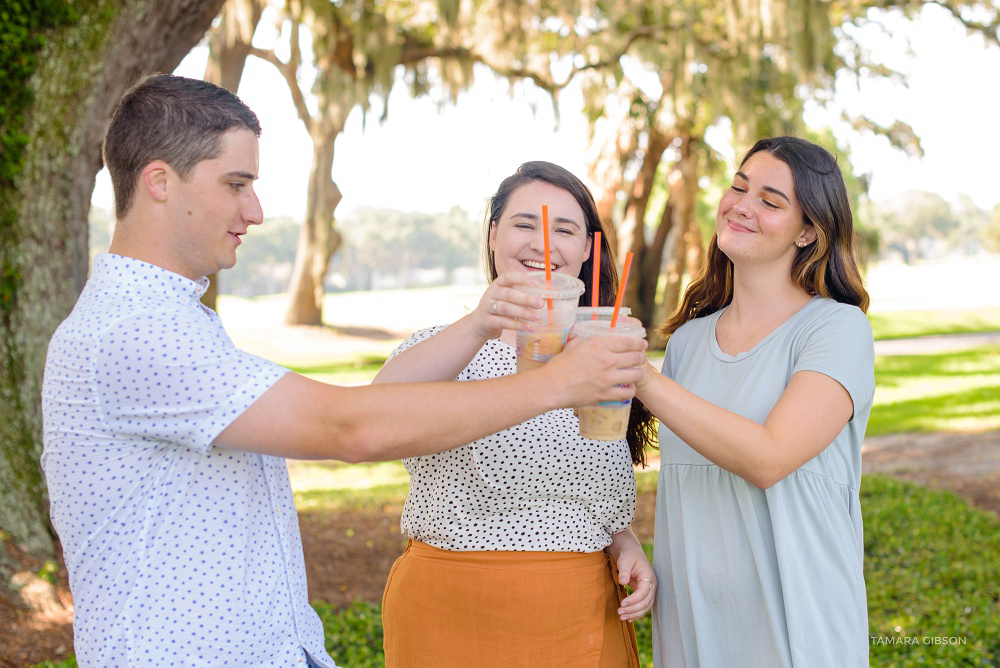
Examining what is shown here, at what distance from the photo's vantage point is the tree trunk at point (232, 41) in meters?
10.1

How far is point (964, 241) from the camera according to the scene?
81.2 m

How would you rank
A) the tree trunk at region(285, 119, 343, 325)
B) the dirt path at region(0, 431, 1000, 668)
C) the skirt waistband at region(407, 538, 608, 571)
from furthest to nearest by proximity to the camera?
the tree trunk at region(285, 119, 343, 325), the dirt path at region(0, 431, 1000, 668), the skirt waistband at region(407, 538, 608, 571)

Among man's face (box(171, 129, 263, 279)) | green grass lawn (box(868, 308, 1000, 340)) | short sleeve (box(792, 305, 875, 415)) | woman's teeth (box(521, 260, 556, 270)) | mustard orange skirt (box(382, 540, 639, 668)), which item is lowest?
green grass lawn (box(868, 308, 1000, 340))

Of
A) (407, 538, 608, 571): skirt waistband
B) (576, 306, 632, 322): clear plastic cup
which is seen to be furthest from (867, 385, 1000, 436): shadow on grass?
(576, 306, 632, 322): clear plastic cup

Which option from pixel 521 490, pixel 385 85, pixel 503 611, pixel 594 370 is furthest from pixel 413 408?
pixel 385 85

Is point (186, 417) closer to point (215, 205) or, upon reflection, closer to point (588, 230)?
point (215, 205)

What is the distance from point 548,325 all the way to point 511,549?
66 cm

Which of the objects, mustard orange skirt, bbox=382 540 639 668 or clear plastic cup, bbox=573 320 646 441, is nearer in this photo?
clear plastic cup, bbox=573 320 646 441

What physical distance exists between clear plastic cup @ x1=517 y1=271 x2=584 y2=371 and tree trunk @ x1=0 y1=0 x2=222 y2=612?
Answer: 3.09m

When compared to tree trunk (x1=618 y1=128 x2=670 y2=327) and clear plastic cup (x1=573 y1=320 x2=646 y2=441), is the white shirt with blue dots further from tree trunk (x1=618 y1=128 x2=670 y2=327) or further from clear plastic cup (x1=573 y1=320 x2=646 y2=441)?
tree trunk (x1=618 y1=128 x2=670 y2=327)

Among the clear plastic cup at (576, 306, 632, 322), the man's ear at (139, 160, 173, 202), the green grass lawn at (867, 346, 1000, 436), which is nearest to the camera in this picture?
the man's ear at (139, 160, 173, 202)

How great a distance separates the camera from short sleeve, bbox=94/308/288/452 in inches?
58.3

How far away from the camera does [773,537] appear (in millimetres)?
2125

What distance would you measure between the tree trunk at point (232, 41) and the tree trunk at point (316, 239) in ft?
11.9
